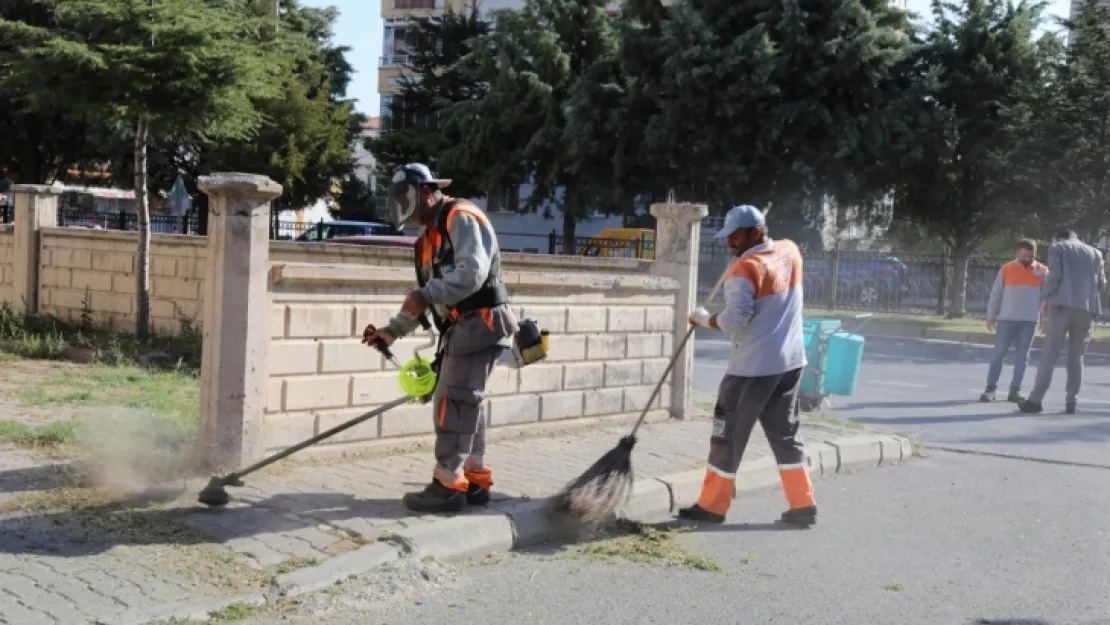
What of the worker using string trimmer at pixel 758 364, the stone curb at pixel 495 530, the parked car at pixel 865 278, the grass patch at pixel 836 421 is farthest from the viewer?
the parked car at pixel 865 278

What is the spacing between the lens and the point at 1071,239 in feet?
38.6

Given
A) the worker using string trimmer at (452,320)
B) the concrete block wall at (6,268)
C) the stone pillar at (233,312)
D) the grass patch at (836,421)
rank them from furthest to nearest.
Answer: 1. the concrete block wall at (6,268)
2. the grass patch at (836,421)
3. the stone pillar at (233,312)
4. the worker using string trimmer at (452,320)

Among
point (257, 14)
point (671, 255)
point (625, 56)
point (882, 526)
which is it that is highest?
point (625, 56)

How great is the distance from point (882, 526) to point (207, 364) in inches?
155

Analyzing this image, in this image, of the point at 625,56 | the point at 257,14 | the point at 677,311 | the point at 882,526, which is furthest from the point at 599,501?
the point at 625,56

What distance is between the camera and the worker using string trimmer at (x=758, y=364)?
21.1 ft

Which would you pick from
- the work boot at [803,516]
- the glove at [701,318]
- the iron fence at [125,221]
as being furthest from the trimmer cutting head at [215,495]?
the iron fence at [125,221]

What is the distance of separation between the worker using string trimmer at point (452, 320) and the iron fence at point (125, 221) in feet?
67.5

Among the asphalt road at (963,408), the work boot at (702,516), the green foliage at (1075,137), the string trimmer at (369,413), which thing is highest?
the green foliage at (1075,137)

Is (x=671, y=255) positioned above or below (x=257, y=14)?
below

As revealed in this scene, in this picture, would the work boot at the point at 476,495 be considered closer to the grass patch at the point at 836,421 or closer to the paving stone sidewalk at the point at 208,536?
the paving stone sidewalk at the point at 208,536

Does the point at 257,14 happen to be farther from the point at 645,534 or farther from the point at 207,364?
the point at 645,534

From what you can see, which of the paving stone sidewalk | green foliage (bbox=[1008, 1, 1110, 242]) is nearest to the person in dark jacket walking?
the paving stone sidewalk

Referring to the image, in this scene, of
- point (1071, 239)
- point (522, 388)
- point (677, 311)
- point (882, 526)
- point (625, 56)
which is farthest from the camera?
point (625, 56)
